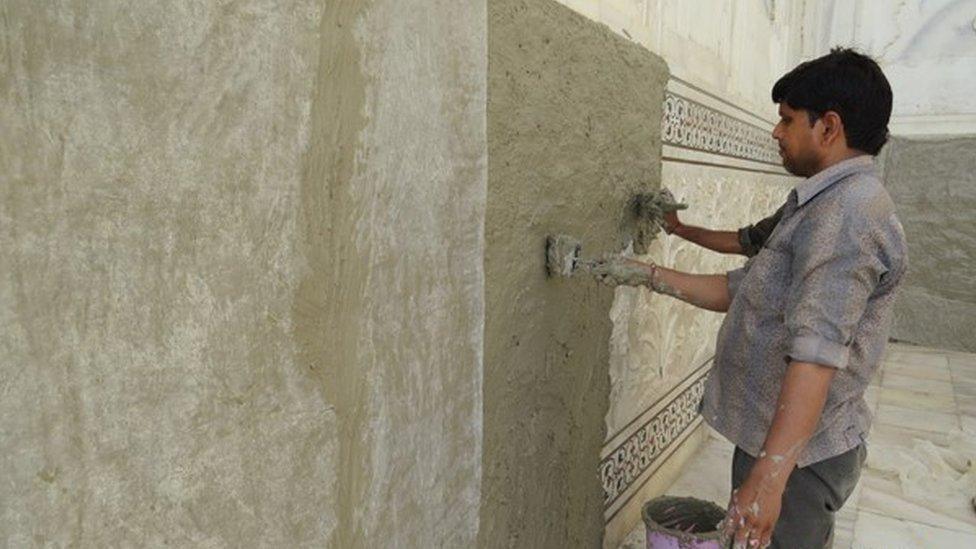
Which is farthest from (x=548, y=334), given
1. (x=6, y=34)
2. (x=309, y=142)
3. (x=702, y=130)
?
(x=702, y=130)

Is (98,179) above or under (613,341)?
above

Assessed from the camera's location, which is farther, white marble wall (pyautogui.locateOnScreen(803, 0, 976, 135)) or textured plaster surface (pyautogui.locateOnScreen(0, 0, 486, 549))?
white marble wall (pyautogui.locateOnScreen(803, 0, 976, 135))

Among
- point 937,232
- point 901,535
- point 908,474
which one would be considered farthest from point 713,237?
point 937,232

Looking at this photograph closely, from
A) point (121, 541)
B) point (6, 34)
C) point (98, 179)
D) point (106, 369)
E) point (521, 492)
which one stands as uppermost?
point (6, 34)

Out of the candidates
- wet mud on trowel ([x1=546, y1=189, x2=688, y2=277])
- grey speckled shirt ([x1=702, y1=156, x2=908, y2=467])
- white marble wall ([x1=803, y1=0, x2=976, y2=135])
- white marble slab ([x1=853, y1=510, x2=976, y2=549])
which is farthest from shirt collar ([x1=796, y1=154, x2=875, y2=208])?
white marble wall ([x1=803, y1=0, x2=976, y2=135])

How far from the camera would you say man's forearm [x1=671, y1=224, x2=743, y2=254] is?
5.85 feet

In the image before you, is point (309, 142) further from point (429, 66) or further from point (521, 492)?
point (521, 492)

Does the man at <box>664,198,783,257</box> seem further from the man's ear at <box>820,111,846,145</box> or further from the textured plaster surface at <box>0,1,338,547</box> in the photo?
the textured plaster surface at <box>0,1,338,547</box>

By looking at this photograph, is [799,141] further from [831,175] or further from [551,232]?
[551,232]

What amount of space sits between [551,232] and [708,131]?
1.23 metres

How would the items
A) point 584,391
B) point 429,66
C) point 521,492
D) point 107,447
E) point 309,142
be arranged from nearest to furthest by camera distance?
point 107,447, point 309,142, point 429,66, point 521,492, point 584,391

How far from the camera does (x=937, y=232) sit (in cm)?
438

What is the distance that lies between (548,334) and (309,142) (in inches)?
28.9

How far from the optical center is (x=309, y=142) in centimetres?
76
